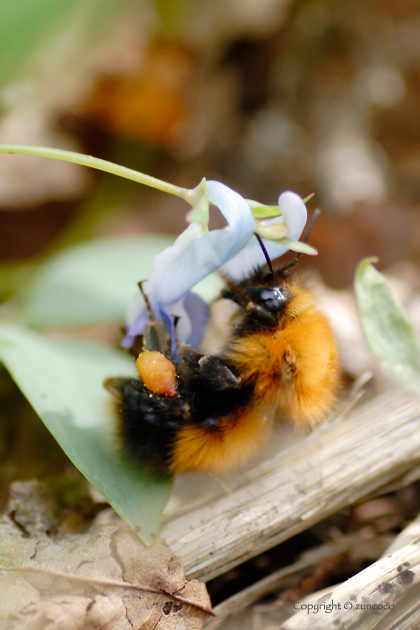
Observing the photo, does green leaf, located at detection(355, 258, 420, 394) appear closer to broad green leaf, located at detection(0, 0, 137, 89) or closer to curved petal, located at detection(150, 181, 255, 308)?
curved petal, located at detection(150, 181, 255, 308)

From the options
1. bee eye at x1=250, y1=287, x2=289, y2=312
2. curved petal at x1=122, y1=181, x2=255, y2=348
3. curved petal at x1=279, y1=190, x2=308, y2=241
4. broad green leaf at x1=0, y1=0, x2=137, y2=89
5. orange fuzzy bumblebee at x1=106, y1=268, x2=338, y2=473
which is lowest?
orange fuzzy bumblebee at x1=106, y1=268, x2=338, y2=473

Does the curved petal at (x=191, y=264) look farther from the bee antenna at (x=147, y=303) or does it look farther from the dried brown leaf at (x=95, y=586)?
the dried brown leaf at (x=95, y=586)

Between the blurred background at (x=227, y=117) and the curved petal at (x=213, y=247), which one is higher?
the blurred background at (x=227, y=117)

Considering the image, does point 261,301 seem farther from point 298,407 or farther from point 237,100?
point 237,100

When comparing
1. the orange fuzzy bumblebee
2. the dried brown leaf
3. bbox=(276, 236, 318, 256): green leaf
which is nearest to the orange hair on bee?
the orange fuzzy bumblebee

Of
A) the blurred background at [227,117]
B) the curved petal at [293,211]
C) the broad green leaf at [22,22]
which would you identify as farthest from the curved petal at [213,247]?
the blurred background at [227,117]

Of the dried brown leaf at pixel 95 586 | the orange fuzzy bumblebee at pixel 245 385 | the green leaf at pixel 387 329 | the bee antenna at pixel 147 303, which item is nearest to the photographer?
the dried brown leaf at pixel 95 586
